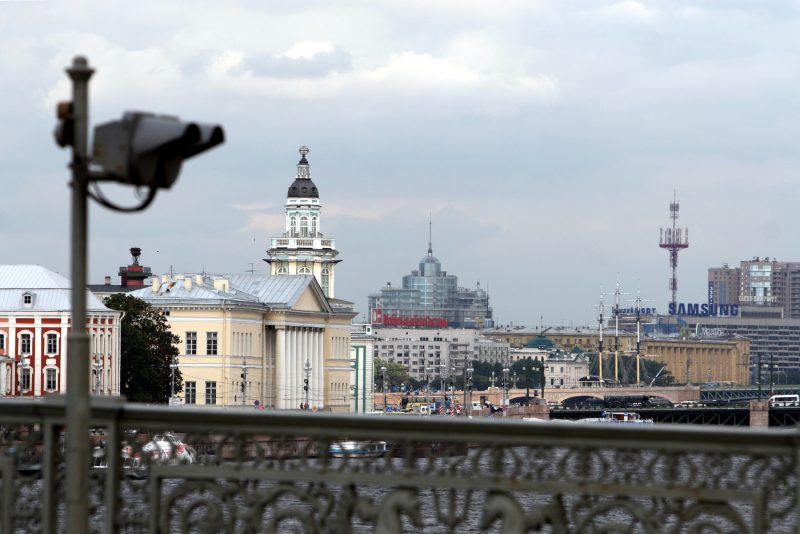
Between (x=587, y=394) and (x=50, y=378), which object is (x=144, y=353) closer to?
(x=50, y=378)

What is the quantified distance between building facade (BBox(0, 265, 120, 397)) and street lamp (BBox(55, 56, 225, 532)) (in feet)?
194

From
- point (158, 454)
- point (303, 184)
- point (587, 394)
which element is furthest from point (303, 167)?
point (158, 454)

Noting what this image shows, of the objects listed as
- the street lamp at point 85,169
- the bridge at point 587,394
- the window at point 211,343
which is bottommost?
the bridge at point 587,394

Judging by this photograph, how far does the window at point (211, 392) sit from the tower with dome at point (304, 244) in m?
22.2

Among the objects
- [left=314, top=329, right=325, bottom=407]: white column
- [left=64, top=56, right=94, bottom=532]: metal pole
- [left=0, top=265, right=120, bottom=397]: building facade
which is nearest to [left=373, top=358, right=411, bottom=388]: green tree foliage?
[left=314, top=329, right=325, bottom=407]: white column

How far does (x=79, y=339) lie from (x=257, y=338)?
82.3 meters

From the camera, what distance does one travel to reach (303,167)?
112 m

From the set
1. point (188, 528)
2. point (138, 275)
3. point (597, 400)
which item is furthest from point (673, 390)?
point (188, 528)

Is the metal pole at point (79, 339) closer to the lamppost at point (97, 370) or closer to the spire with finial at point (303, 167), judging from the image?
the lamppost at point (97, 370)

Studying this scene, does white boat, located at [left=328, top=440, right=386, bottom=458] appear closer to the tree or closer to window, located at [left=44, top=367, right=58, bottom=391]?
window, located at [left=44, top=367, right=58, bottom=391]

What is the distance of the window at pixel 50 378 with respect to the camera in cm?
6644

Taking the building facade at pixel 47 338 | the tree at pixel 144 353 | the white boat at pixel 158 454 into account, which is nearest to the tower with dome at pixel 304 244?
the tree at pixel 144 353

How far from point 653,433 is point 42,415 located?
2.25 m

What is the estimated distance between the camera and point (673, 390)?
492ft
